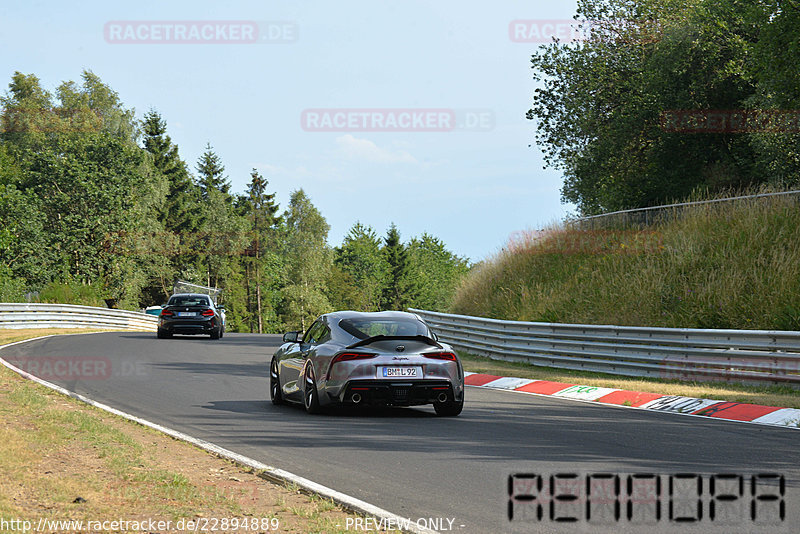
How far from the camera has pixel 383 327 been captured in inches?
478

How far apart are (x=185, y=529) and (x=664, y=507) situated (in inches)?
130

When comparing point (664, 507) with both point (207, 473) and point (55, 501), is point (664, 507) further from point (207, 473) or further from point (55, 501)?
point (55, 501)

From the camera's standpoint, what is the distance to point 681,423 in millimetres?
11258

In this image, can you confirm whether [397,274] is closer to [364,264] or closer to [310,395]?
[364,264]

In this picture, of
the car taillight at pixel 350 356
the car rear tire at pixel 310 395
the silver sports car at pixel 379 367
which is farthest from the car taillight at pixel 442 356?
the car rear tire at pixel 310 395

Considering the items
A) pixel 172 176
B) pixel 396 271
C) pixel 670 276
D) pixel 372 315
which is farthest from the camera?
pixel 396 271

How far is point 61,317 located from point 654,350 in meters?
28.2

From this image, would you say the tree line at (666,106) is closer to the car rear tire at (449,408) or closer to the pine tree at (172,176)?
the car rear tire at (449,408)

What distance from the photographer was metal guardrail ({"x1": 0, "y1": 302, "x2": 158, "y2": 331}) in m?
33.8

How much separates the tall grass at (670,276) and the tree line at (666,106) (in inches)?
190

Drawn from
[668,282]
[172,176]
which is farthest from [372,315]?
[172,176]

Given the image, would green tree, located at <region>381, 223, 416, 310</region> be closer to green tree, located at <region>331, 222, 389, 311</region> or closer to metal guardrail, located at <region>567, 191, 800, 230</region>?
green tree, located at <region>331, 222, 389, 311</region>

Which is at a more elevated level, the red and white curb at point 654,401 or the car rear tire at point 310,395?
the car rear tire at point 310,395

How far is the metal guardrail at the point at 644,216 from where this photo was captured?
930 inches
